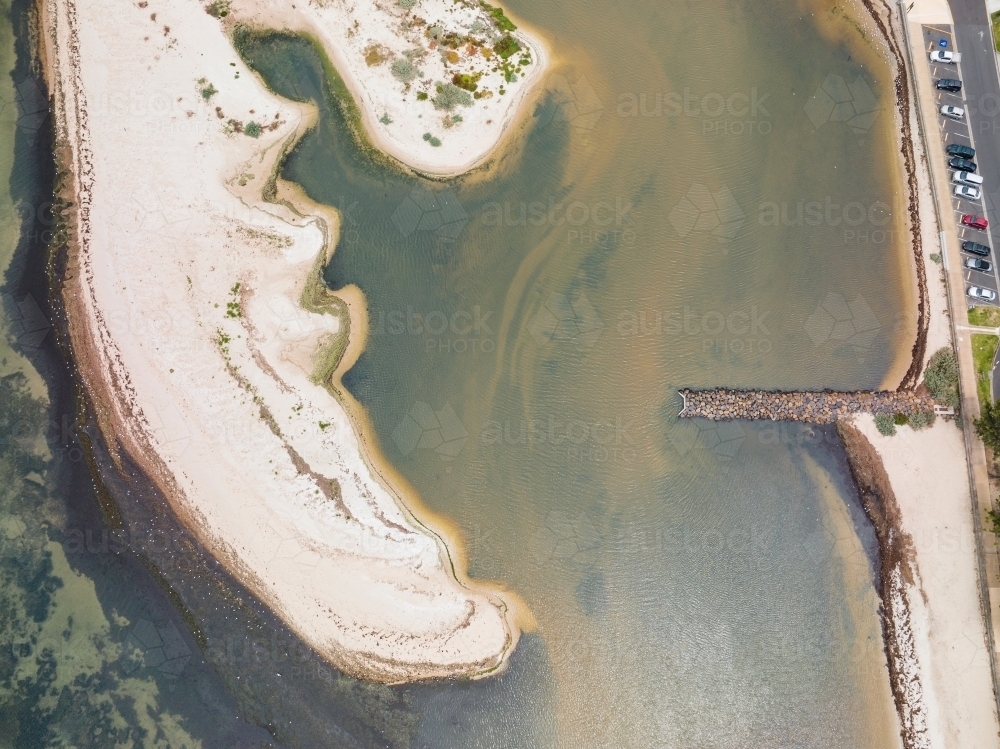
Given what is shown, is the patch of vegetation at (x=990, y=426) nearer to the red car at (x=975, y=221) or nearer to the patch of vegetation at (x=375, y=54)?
the red car at (x=975, y=221)

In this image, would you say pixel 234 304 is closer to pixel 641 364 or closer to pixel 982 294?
pixel 641 364

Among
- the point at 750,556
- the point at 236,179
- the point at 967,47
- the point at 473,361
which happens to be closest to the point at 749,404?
the point at 750,556

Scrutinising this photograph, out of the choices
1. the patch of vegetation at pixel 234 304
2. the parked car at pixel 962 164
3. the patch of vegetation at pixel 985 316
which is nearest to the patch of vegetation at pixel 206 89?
the patch of vegetation at pixel 234 304

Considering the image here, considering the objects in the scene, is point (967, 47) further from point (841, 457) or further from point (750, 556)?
point (750, 556)

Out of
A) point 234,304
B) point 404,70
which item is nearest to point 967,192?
point 404,70

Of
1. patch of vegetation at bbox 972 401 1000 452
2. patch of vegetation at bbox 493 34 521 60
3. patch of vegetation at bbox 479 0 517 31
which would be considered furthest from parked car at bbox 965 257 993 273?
patch of vegetation at bbox 479 0 517 31

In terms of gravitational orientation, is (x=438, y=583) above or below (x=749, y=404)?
below

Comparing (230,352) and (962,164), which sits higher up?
(962,164)
